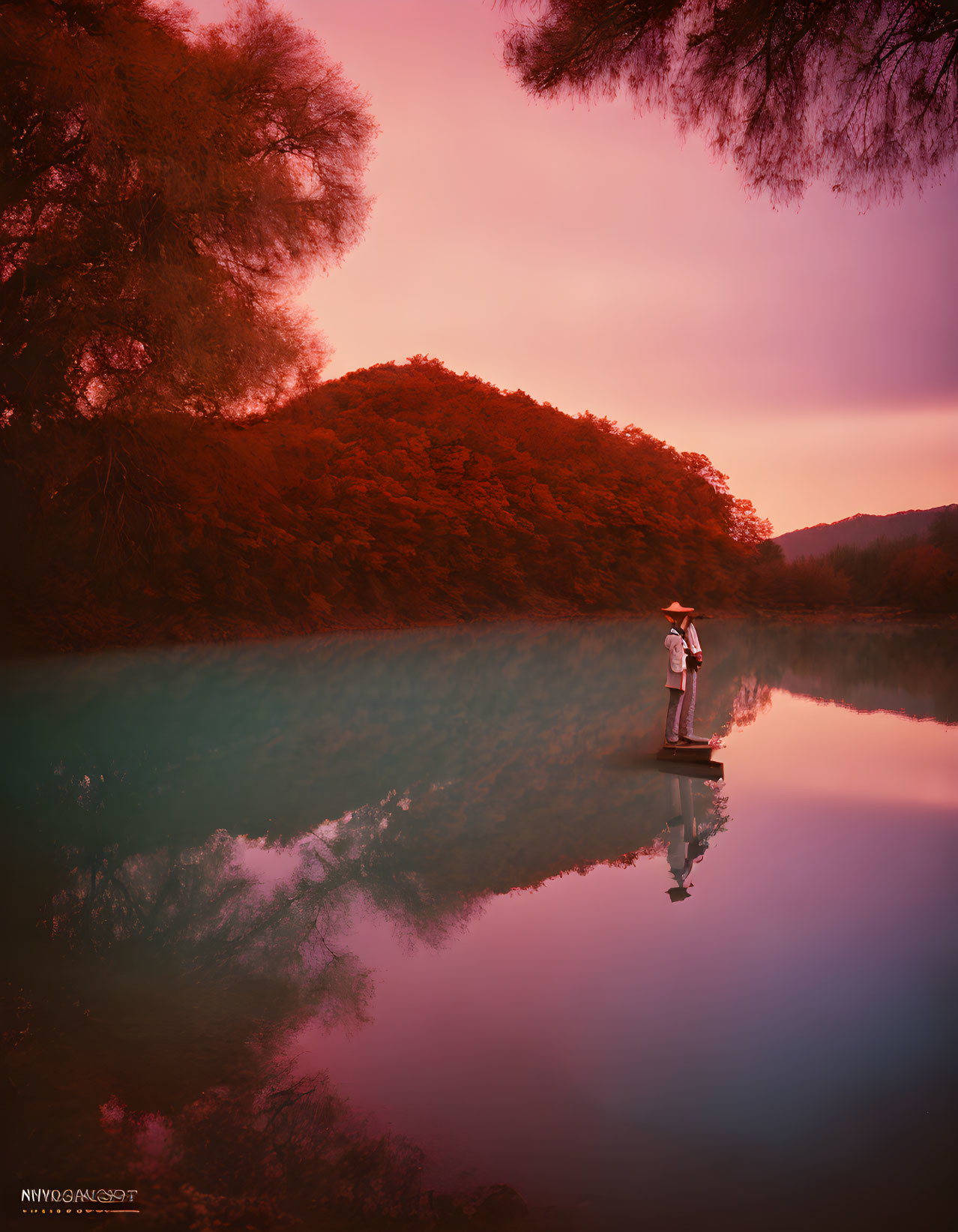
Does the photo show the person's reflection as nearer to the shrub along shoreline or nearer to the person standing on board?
the person standing on board

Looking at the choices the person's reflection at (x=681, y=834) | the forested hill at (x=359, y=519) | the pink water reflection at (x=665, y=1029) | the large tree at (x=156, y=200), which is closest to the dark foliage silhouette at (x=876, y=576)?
the forested hill at (x=359, y=519)

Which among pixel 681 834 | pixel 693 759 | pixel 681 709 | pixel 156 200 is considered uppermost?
pixel 156 200

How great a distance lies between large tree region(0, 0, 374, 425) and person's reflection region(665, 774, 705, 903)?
13.1 meters

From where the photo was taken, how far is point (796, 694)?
1680cm

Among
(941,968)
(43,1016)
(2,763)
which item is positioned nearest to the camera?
(43,1016)

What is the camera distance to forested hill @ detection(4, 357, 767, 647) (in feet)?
62.8

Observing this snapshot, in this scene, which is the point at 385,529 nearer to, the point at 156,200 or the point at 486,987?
the point at 156,200

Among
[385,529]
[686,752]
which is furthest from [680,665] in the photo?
[385,529]

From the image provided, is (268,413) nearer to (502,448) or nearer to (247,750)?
(247,750)

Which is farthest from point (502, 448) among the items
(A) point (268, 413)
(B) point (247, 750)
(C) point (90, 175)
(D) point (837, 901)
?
(D) point (837, 901)

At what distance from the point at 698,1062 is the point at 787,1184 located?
724 millimetres

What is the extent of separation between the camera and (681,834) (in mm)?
6969

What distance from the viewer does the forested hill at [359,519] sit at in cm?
1916

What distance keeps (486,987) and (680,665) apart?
235 inches
